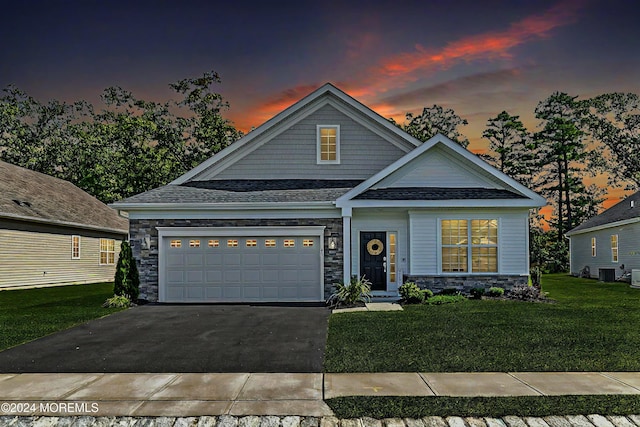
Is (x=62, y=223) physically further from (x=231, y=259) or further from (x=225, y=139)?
(x=225, y=139)

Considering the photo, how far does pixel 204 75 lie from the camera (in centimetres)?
3288

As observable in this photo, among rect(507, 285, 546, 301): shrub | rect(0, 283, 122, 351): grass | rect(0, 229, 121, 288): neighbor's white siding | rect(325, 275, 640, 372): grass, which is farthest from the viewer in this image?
rect(0, 229, 121, 288): neighbor's white siding

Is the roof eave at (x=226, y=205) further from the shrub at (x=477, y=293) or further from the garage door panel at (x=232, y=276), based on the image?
the shrub at (x=477, y=293)

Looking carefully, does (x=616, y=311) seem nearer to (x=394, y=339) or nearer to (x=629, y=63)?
(x=394, y=339)

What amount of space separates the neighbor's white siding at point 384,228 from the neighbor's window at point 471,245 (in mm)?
1238

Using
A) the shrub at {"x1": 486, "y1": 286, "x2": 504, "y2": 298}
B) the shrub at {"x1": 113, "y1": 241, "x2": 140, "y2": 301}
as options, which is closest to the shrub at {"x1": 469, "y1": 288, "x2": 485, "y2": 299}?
the shrub at {"x1": 486, "y1": 286, "x2": 504, "y2": 298}

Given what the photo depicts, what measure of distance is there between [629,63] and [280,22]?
571 inches

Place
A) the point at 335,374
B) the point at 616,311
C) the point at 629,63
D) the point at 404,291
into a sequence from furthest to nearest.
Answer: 1. the point at 629,63
2. the point at 404,291
3. the point at 616,311
4. the point at 335,374

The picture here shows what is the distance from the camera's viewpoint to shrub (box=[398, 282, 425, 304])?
45.9ft

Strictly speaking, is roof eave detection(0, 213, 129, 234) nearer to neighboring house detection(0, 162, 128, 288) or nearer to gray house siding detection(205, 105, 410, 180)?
neighboring house detection(0, 162, 128, 288)

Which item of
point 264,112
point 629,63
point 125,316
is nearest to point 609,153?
point 629,63

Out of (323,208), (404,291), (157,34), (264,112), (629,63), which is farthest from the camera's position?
(264,112)

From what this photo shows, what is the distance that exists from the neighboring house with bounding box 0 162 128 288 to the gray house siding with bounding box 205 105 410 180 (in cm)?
916

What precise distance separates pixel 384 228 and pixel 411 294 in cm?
258
